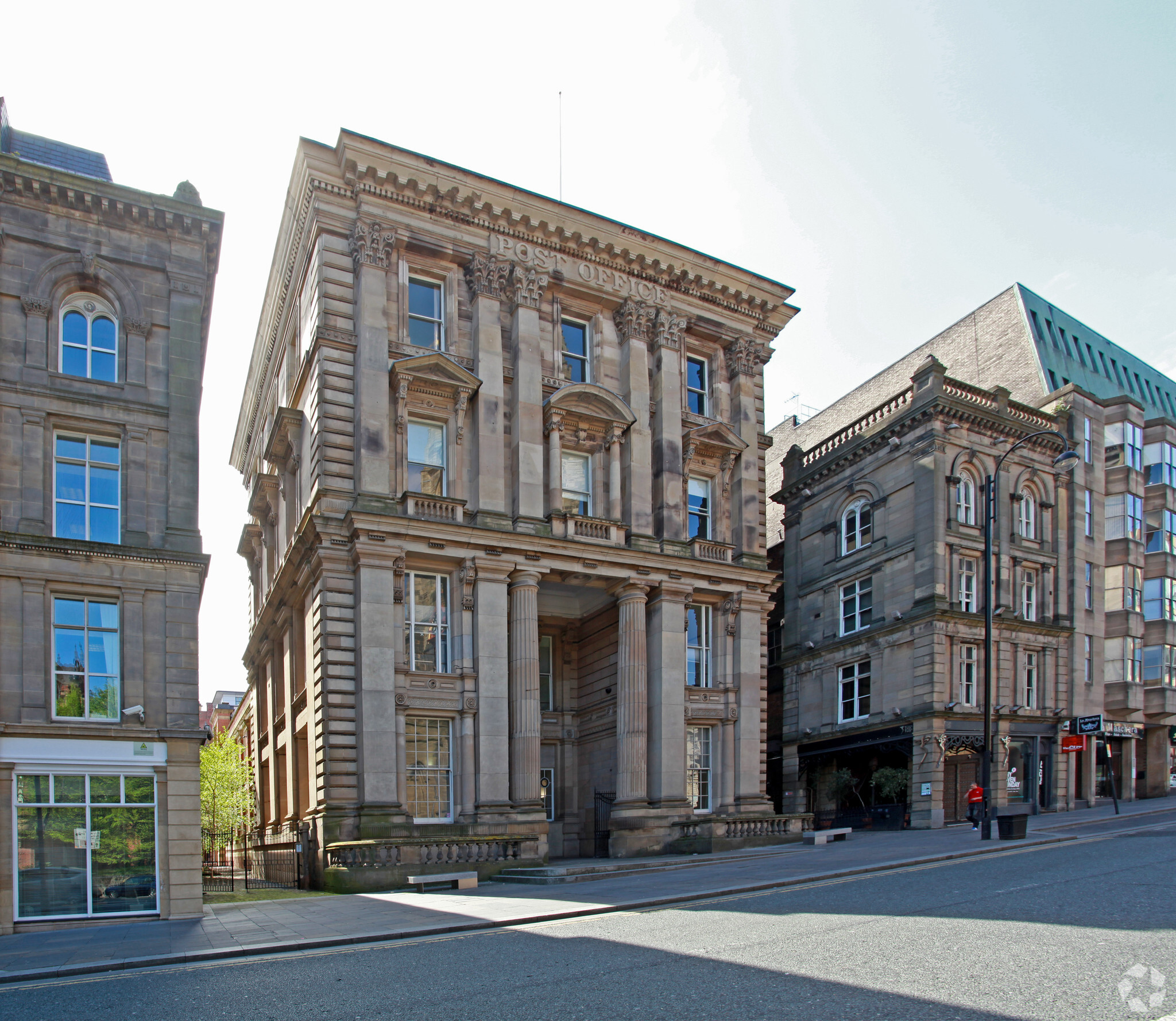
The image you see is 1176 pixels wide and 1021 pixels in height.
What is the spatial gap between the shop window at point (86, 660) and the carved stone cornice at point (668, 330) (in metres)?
19.4

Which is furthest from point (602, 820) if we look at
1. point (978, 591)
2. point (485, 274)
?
point (978, 591)

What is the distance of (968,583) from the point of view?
131ft

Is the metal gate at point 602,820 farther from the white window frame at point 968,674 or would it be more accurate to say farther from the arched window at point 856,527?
the arched window at point 856,527

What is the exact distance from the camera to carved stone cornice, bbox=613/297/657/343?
3231cm

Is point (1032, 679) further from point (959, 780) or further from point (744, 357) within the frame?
point (744, 357)

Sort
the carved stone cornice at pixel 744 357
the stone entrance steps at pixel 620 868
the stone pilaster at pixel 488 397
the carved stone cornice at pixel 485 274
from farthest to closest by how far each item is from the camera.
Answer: the carved stone cornice at pixel 744 357 < the carved stone cornice at pixel 485 274 < the stone pilaster at pixel 488 397 < the stone entrance steps at pixel 620 868

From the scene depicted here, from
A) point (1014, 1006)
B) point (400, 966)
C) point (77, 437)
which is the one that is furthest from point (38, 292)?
point (1014, 1006)

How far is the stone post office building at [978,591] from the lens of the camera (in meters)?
38.8

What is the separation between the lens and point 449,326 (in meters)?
29.3

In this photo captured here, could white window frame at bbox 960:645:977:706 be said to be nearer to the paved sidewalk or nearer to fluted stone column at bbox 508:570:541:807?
the paved sidewalk

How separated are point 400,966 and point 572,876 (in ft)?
34.2

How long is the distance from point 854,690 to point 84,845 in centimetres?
3239

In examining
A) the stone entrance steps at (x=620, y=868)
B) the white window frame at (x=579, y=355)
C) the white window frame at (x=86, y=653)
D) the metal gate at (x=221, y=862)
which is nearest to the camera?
the white window frame at (x=86, y=653)

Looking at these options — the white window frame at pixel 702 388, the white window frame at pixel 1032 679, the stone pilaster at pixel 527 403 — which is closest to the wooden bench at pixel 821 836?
the stone pilaster at pixel 527 403
